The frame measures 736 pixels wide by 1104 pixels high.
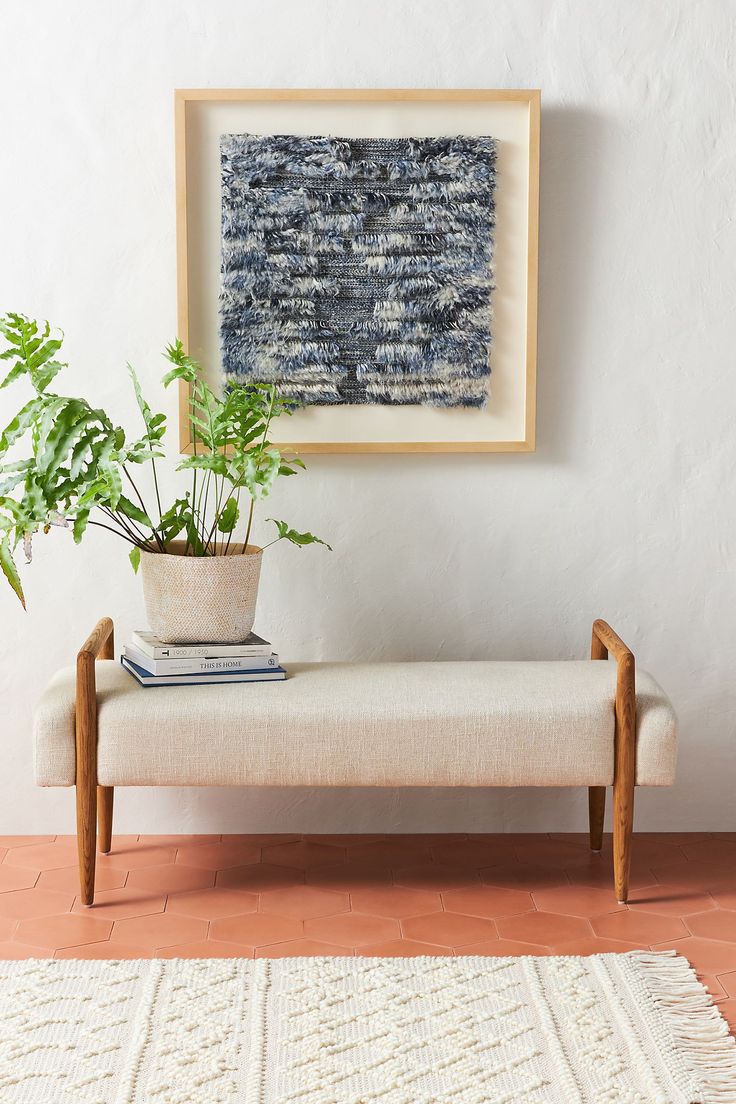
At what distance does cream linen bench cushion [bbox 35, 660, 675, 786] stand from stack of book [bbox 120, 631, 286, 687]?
6cm

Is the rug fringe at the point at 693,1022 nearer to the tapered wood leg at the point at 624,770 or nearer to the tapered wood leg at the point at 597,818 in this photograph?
the tapered wood leg at the point at 624,770

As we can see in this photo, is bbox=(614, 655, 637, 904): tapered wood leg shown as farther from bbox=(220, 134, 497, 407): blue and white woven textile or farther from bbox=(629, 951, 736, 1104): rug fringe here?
bbox=(220, 134, 497, 407): blue and white woven textile

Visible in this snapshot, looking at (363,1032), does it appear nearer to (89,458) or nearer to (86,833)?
(86,833)

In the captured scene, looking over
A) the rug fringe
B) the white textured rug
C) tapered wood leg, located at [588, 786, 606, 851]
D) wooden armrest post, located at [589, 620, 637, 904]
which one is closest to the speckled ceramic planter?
the white textured rug

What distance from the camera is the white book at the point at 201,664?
8.61ft

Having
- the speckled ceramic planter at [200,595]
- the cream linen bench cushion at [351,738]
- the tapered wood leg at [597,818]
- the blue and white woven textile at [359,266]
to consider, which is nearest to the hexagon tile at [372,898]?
the tapered wood leg at [597,818]

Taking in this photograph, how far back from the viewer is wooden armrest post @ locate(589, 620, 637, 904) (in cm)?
254

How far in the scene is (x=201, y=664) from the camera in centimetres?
265

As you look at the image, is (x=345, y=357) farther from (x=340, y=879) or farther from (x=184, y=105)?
(x=340, y=879)

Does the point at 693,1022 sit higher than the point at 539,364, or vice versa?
the point at 539,364

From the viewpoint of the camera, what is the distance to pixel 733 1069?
194 cm

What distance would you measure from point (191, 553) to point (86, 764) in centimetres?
59

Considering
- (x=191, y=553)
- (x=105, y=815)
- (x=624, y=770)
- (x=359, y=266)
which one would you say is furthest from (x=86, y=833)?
(x=359, y=266)

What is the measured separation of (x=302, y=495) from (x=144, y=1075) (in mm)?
1591
